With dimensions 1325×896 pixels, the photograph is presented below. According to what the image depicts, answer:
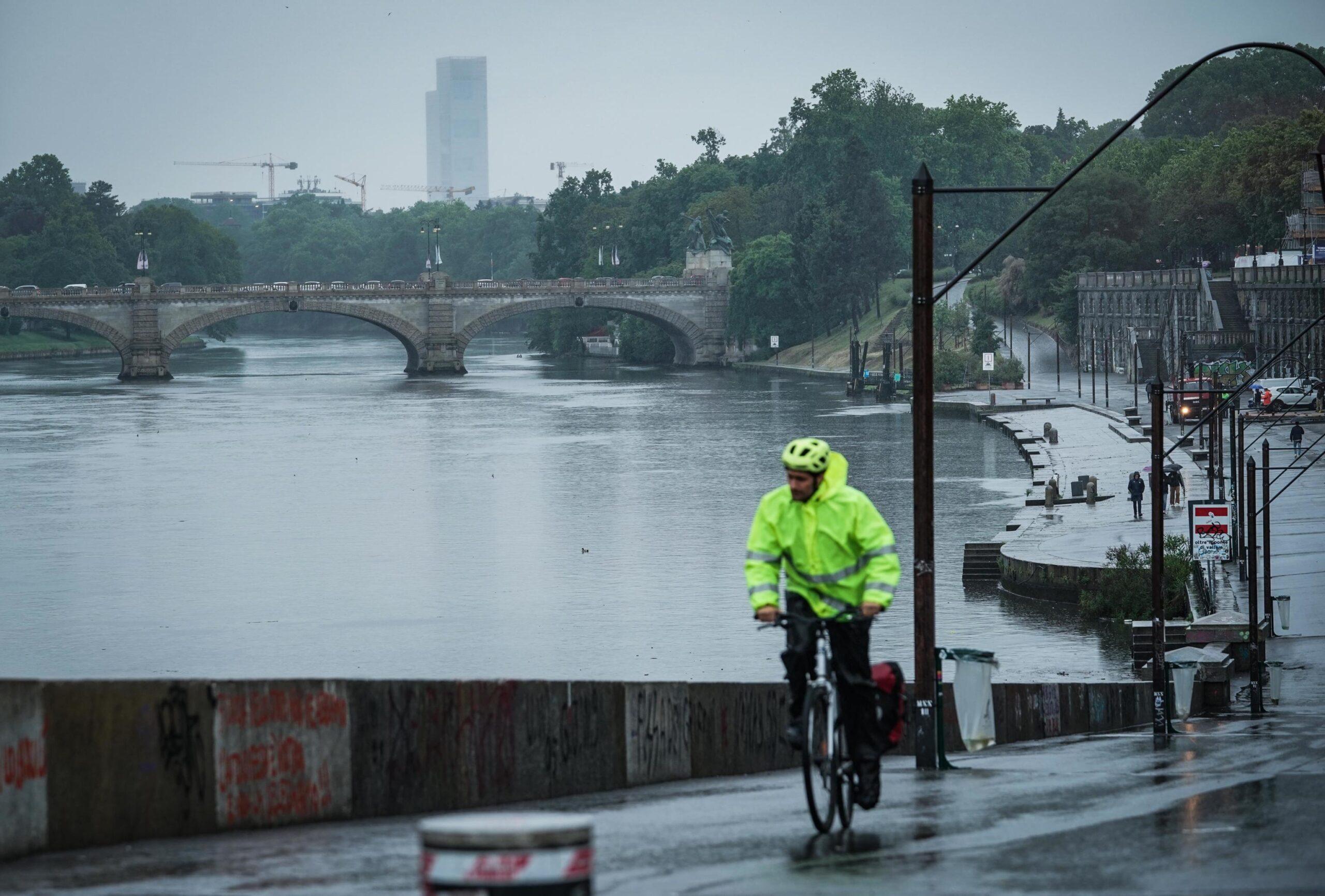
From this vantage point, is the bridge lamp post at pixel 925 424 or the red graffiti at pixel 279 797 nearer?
the red graffiti at pixel 279 797

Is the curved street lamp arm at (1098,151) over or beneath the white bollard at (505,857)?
over

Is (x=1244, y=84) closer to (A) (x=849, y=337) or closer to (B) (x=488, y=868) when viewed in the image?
(A) (x=849, y=337)

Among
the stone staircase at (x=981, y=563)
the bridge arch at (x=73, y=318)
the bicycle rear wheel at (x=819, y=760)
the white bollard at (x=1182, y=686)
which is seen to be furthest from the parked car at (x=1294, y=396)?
the bridge arch at (x=73, y=318)

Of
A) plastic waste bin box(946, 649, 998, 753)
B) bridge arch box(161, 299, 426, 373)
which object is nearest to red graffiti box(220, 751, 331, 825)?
plastic waste bin box(946, 649, 998, 753)

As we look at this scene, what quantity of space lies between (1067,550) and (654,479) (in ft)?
79.4

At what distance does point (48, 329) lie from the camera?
580ft

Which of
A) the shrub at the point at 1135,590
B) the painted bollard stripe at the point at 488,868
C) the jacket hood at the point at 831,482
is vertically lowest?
the shrub at the point at 1135,590

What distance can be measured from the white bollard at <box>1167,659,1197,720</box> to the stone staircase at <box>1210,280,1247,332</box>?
245ft

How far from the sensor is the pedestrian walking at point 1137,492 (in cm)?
5194

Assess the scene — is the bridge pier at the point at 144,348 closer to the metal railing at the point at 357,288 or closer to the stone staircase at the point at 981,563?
the metal railing at the point at 357,288

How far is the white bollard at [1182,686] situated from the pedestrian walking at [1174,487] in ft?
92.8

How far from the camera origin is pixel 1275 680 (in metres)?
27.9

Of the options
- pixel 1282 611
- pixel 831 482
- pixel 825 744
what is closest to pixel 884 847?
pixel 825 744

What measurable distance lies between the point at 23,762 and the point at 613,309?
14254 centimetres
